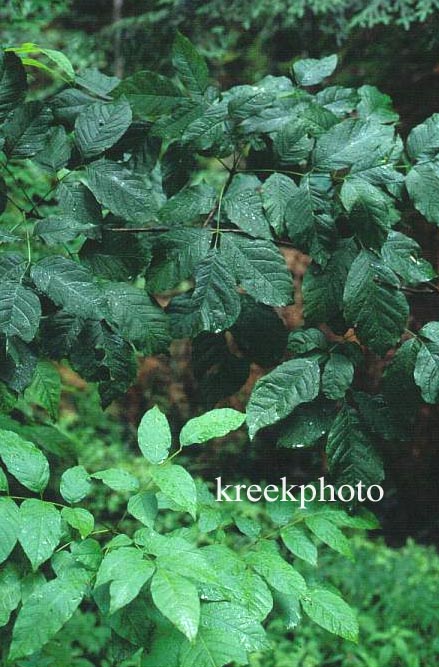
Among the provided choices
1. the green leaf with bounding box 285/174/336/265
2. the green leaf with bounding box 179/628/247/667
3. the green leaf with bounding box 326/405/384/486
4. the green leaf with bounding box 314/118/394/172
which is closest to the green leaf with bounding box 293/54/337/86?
the green leaf with bounding box 314/118/394/172

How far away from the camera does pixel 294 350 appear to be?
1.53 metres

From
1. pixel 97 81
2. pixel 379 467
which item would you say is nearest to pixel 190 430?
pixel 379 467

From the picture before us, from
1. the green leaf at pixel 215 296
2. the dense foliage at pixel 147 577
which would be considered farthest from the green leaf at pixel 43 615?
the green leaf at pixel 215 296

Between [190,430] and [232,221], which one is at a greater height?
[232,221]

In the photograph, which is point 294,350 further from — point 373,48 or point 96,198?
point 373,48

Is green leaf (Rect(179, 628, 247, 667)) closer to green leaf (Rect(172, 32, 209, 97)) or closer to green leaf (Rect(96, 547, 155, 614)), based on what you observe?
green leaf (Rect(96, 547, 155, 614))

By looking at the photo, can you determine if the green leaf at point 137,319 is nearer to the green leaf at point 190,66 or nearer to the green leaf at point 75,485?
the green leaf at point 75,485

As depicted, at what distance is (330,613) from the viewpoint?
1368 mm

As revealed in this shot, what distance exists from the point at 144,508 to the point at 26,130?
88 cm

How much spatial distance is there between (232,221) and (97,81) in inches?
20.4

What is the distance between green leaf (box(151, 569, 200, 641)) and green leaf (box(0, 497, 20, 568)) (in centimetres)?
26

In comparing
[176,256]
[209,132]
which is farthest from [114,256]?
[209,132]

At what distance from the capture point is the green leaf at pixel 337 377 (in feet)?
4.84

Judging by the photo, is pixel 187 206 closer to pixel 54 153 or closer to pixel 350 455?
pixel 54 153
